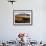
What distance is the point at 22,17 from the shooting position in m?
5.11

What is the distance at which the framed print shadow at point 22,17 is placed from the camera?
5.07 metres

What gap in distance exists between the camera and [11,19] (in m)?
5.09

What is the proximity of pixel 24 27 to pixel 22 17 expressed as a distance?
0.41 metres

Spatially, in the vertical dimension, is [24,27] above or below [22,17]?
below

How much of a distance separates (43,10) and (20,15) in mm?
948

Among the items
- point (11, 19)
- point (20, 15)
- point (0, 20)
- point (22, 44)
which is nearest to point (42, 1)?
point (20, 15)

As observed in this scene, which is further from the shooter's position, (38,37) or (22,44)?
(38,37)

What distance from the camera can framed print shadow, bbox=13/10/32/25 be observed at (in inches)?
200

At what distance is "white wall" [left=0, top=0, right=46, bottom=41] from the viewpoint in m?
5.07

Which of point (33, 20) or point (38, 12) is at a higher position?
point (38, 12)

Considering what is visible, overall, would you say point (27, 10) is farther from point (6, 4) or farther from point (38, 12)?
point (6, 4)

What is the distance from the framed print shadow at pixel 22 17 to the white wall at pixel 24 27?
0.40 ft

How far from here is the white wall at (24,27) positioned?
5074 millimetres

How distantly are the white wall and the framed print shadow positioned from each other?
0.12 meters
